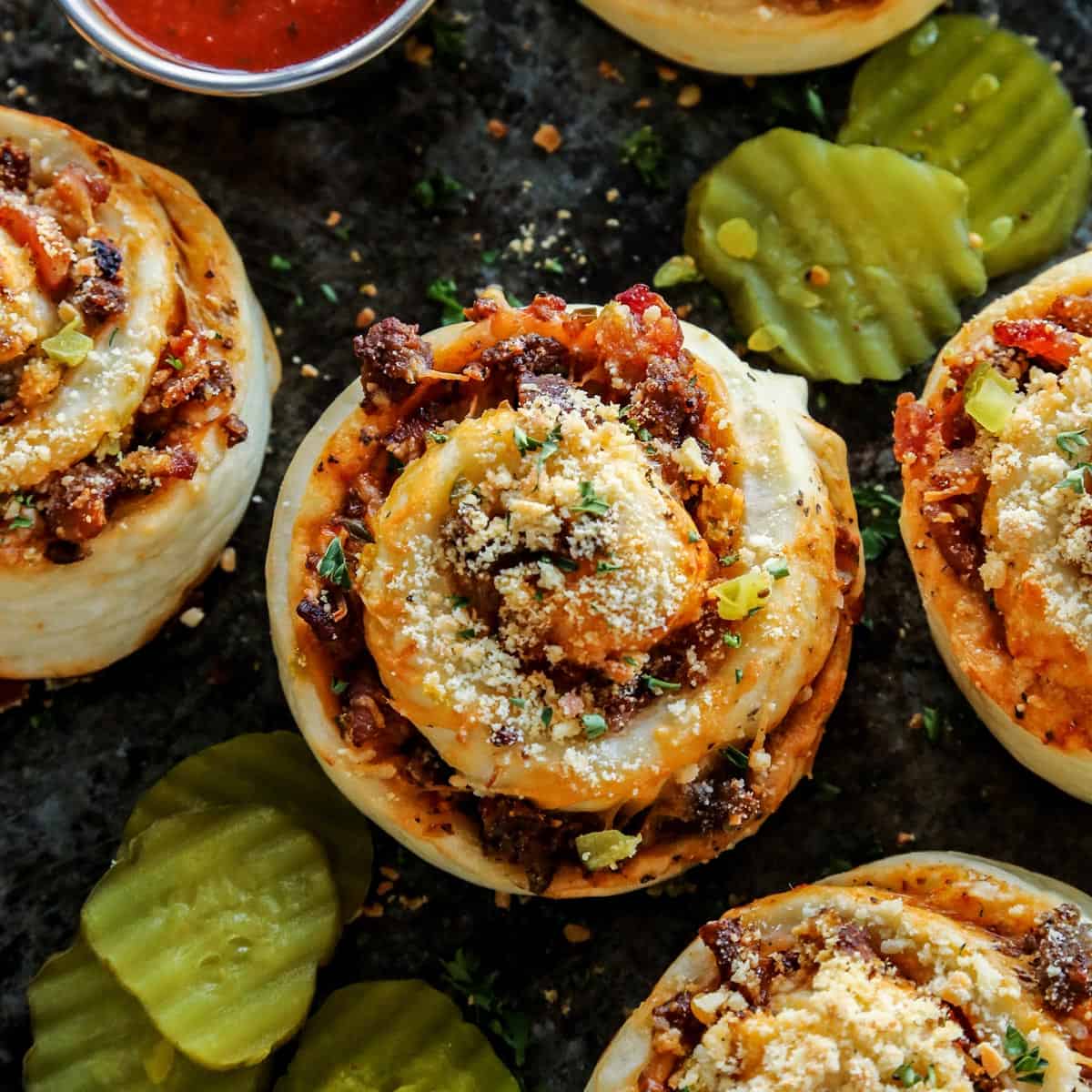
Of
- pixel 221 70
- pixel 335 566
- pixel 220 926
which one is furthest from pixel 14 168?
pixel 220 926

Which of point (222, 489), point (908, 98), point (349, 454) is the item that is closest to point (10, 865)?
point (222, 489)

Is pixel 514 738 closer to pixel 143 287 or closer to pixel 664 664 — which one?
pixel 664 664

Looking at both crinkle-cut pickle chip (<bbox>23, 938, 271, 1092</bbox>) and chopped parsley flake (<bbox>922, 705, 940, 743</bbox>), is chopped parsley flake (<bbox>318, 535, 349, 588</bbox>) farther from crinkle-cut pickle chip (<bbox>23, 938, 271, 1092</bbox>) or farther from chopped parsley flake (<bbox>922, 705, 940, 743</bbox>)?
chopped parsley flake (<bbox>922, 705, 940, 743</bbox>)

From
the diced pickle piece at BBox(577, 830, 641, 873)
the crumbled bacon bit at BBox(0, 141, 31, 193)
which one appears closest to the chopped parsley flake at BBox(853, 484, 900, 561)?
the diced pickle piece at BBox(577, 830, 641, 873)

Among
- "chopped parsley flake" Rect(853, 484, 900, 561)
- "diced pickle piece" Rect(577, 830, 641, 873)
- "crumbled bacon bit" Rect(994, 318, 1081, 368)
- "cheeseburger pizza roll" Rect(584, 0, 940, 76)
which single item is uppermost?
"cheeseburger pizza roll" Rect(584, 0, 940, 76)

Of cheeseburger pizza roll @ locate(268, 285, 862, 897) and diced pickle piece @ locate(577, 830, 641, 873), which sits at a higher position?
cheeseburger pizza roll @ locate(268, 285, 862, 897)

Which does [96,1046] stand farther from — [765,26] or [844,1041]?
[765,26]
